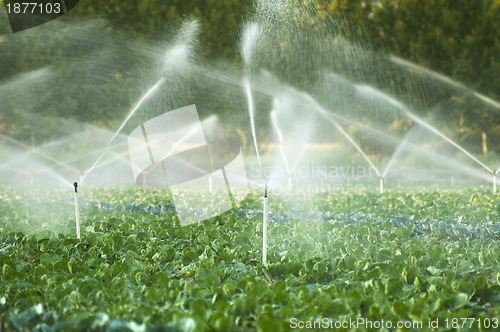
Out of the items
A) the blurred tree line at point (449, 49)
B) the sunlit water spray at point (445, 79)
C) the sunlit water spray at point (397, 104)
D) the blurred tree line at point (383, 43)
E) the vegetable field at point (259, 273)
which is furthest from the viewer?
the sunlit water spray at point (397, 104)

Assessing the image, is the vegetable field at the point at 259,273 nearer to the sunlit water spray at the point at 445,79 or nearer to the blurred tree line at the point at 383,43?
the blurred tree line at the point at 383,43

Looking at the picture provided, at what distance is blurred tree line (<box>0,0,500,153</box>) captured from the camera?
23625mm

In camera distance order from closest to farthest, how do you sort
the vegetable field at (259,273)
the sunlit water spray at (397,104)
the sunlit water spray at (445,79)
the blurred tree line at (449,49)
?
the vegetable field at (259,273), the blurred tree line at (449,49), the sunlit water spray at (445,79), the sunlit water spray at (397,104)

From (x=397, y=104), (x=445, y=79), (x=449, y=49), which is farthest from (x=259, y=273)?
(x=397, y=104)

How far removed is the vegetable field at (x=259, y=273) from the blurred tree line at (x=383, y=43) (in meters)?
15.8

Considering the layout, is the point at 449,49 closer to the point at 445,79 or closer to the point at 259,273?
the point at 445,79

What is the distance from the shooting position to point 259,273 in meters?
5.71

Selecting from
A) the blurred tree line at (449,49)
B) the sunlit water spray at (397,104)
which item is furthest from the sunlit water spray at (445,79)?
the sunlit water spray at (397,104)

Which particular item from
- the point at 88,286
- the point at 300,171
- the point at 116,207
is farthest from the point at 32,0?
the point at 88,286

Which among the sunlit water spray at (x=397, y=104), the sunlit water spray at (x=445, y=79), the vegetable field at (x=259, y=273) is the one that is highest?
the vegetable field at (x=259, y=273)

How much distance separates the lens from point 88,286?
4570 millimetres

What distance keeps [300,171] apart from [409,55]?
745 centimetres

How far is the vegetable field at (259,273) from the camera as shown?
3838 millimetres

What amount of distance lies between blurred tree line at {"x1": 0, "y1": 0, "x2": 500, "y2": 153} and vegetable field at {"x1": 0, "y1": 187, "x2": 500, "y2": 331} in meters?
15.8
